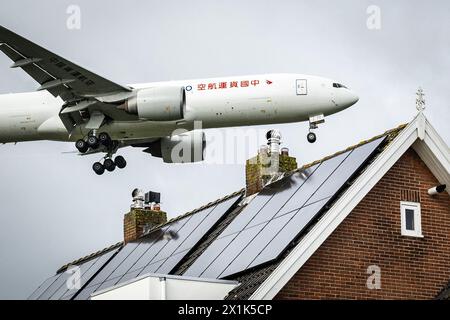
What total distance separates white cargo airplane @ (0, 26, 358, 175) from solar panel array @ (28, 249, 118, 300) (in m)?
7.61

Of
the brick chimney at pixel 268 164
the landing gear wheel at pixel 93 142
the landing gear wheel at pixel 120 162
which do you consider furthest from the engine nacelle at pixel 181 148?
the brick chimney at pixel 268 164

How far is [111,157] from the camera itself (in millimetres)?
59969

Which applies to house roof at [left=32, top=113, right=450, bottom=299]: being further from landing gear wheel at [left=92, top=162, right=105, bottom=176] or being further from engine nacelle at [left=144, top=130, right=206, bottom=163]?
engine nacelle at [left=144, top=130, right=206, bottom=163]

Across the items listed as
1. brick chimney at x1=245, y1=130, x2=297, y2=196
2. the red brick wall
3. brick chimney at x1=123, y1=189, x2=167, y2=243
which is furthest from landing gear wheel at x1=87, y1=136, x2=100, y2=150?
the red brick wall

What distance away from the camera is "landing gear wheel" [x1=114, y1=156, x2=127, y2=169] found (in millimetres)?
61062

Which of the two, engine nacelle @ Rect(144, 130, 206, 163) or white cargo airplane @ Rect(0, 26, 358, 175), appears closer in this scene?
white cargo airplane @ Rect(0, 26, 358, 175)

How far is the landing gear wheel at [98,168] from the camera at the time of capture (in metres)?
59.4

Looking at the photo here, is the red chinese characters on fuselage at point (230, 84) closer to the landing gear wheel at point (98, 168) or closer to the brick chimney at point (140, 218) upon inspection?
the landing gear wheel at point (98, 168)

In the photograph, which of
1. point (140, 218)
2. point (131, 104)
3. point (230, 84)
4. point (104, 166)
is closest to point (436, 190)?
point (140, 218)

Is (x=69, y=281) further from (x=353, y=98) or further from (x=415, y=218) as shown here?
(x=415, y=218)

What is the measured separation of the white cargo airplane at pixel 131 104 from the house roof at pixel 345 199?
19.4 meters

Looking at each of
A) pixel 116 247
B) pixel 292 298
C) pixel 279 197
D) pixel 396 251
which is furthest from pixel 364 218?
pixel 116 247

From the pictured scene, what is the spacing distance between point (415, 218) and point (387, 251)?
155 cm
